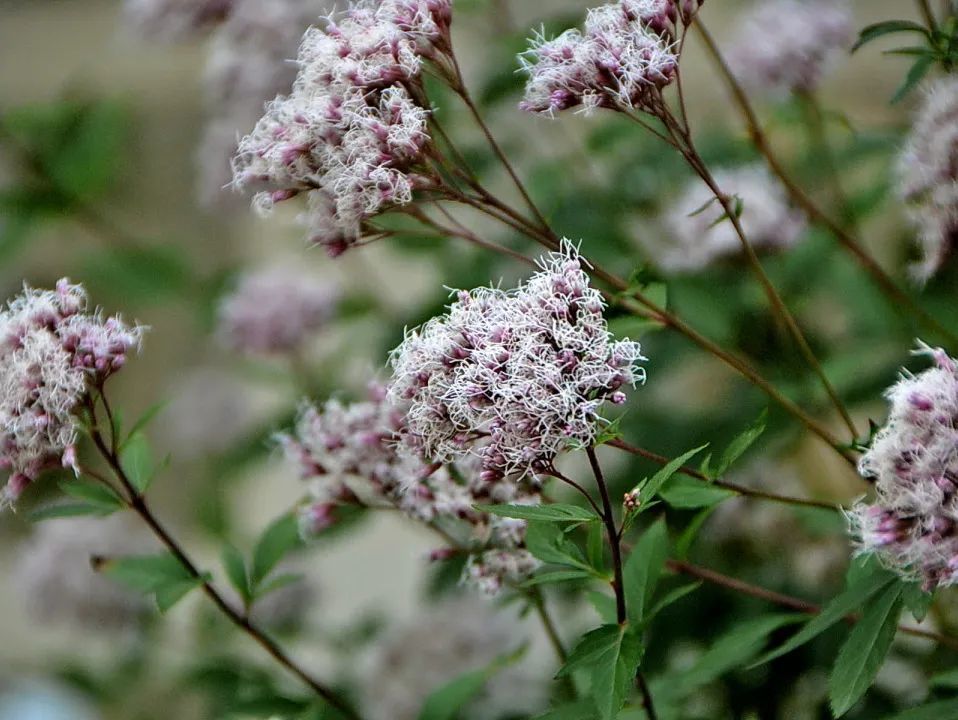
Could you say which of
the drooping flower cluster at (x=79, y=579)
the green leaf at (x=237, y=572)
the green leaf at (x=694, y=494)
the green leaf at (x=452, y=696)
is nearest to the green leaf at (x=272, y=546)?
the green leaf at (x=237, y=572)

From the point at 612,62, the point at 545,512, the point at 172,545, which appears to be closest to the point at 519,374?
the point at 545,512

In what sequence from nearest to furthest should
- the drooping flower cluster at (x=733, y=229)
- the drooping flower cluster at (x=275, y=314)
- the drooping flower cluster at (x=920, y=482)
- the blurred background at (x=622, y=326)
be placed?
1. the drooping flower cluster at (x=920, y=482)
2. the blurred background at (x=622, y=326)
3. the drooping flower cluster at (x=733, y=229)
4. the drooping flower cluster at (x=275, y=314)

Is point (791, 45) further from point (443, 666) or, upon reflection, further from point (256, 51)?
point (443, 666)

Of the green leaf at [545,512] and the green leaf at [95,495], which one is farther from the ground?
the green leaf at [95,495]

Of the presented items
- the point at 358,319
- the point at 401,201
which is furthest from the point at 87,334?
the point at 358,319

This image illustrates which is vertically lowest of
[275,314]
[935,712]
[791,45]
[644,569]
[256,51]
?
[935,712]

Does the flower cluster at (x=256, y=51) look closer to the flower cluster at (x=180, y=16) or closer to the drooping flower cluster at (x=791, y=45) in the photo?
the flower cluster at (x=180, y=16)

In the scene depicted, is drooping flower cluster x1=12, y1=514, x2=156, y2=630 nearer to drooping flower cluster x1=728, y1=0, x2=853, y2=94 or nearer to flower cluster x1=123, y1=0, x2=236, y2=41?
flower cluster x1=123, y1=0, x2=236, y2=41
